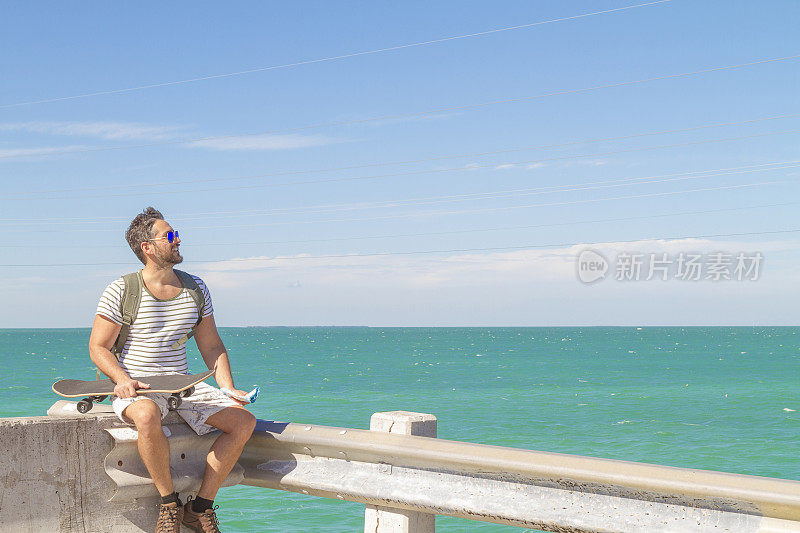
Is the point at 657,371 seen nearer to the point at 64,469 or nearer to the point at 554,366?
the point at 554,366

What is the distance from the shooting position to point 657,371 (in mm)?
68312

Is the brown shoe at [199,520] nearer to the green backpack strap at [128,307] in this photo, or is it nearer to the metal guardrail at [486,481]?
the metal guardrail at [486,481]

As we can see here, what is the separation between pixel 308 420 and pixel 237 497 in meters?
19.0

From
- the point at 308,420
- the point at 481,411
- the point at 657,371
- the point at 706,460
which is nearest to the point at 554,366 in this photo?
the point at 657,371

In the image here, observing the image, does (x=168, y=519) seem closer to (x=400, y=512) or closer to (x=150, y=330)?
(x=150, y=330)

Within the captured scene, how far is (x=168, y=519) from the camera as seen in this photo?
434cm

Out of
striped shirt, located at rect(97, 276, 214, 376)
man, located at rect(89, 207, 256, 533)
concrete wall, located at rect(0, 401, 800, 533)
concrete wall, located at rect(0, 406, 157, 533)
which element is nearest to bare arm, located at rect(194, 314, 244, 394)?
man, located at rect(89, 207, 256, 533)

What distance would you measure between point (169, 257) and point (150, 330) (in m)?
0.40

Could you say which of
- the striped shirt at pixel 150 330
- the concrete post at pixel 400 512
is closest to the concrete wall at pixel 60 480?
the striped shirt at pixel 150 330

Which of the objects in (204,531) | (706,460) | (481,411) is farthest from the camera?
(481,411)

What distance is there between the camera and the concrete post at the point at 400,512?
3.94 metres

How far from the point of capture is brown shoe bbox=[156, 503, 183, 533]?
434 cm

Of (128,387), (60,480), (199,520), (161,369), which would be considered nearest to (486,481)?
(199,520)

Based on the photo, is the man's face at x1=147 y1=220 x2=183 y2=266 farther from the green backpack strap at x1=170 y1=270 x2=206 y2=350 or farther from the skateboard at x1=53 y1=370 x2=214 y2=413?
the skateboard at x1=53 y1=370 x2=214 y2=413
